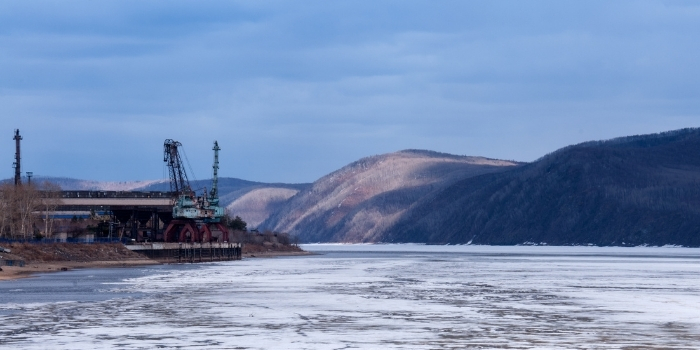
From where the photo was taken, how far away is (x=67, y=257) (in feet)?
398

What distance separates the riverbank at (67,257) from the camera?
345 ft

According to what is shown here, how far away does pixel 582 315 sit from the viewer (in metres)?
48.6

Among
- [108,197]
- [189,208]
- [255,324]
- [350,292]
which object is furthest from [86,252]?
[255,324]

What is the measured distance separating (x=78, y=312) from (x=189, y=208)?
383 feet

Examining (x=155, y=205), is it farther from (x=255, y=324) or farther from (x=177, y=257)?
(x=255, y=324)

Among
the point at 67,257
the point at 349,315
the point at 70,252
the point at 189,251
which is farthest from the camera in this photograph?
the point at 189,251

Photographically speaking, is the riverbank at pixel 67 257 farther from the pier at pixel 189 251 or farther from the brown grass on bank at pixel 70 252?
the pier at pixel 189 251

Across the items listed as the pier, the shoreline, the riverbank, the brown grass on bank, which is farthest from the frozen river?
the pier

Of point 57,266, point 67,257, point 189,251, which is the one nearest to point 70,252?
point 67,257

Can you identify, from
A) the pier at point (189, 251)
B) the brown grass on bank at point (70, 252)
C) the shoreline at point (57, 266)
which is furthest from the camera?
the pier at point (189, 251)

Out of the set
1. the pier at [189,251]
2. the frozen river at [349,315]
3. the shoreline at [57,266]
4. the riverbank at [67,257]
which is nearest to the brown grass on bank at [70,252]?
the riverbank at [67,257]

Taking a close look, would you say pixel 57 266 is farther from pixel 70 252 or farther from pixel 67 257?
pixel 70 252

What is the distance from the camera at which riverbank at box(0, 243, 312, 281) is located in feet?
345

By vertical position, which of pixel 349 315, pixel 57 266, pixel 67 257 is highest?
pixel 67 257
